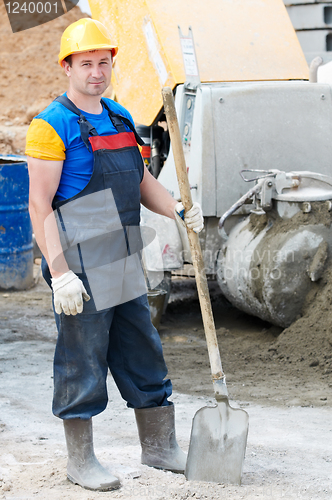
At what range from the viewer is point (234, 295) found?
459 cm

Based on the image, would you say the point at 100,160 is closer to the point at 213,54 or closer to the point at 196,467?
the point at 196,467

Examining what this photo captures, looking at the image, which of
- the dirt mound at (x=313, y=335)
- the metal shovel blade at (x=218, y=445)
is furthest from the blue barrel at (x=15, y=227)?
the metal shovel blade at (x=218, y=445)

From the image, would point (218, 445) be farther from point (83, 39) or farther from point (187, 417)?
point (83, 39)

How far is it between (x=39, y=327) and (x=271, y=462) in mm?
2845

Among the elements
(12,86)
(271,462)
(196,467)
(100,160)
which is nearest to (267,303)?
(271,462)

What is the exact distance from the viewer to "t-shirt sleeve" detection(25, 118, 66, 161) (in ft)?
7.47

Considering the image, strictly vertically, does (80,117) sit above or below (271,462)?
above

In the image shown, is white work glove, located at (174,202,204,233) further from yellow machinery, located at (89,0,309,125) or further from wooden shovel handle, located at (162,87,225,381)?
yellow machinery, located at (89,0,309,125)

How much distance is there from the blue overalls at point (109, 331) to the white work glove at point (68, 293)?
93 millimetres

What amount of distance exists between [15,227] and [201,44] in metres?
2.59

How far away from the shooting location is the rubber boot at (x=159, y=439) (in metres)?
2.65

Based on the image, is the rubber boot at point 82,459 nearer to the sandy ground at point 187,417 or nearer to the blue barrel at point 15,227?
the sandy ground at point 187,417

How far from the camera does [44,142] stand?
2.28m

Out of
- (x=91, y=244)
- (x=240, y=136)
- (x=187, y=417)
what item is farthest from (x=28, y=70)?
(x=91, y=244)
